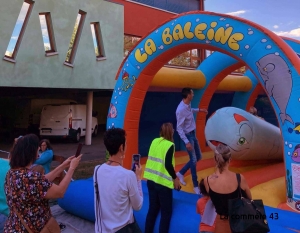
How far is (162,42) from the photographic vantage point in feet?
17.5

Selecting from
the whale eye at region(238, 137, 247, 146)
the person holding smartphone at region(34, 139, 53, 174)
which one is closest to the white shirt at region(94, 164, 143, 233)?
the person holding smartphone at region(34, 139, 53, 174)

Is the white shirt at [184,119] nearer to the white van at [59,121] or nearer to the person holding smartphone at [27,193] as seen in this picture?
the person holding smartphone at [27,193]

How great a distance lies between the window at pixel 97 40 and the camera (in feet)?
39.5

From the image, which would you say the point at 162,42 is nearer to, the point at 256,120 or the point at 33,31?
the point at 256,120

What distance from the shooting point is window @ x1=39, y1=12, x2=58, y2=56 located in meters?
10.5

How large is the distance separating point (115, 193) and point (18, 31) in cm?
913

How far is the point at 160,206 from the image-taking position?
3586 millimetres

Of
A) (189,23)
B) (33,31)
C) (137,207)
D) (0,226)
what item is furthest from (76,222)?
(33,31)

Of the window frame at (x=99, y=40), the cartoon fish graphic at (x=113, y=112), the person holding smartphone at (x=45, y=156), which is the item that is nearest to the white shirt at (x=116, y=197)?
the person holding smartphone at (x=45, y=156)

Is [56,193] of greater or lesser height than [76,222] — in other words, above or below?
above

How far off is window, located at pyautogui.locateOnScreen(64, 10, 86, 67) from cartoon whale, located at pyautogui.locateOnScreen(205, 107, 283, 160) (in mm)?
6980

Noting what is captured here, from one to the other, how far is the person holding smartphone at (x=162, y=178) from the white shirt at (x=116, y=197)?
116cm

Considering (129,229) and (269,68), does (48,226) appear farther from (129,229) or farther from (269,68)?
(269,68)

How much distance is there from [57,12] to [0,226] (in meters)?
9.00
